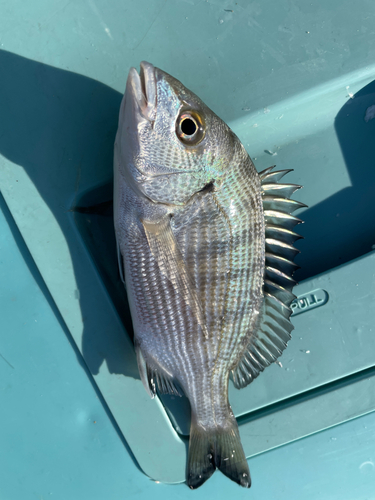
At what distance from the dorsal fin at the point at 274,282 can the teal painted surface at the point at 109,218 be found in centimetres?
14

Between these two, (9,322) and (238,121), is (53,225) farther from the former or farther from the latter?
(238,121)

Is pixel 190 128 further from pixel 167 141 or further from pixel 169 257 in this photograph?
pixel 169 257

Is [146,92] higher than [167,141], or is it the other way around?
[146,92]

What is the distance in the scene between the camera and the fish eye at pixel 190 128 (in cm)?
87

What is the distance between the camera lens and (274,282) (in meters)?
1.07

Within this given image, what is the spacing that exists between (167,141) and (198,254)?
0.35m

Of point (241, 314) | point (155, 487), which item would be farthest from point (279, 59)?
point (155, 487)

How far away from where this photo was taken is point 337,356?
1.17m

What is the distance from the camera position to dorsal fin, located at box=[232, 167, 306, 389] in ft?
3.42

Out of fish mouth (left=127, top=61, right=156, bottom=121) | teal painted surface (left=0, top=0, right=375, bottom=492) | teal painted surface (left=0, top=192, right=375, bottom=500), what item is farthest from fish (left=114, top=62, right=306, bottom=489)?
teal painted surface (left=0, top=192, right=375, bottom=500)

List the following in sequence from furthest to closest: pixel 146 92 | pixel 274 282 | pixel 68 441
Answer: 1. pixel 68 441
2. pixel 274 282
3. pixel 146 92

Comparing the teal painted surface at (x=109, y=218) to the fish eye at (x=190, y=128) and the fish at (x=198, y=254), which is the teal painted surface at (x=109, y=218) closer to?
the fish at (x=198, y=254)

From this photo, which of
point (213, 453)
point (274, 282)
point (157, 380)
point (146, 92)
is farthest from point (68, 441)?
point (146, 92)

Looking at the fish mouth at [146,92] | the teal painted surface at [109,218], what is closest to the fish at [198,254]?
the fish mouth at [146,92]
